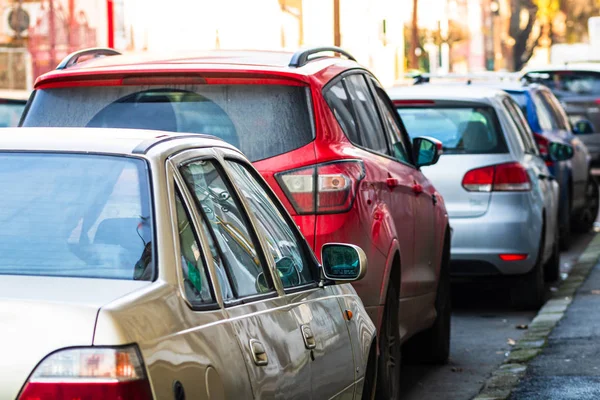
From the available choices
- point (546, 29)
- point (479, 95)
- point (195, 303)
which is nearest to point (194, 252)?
point (195, 303)

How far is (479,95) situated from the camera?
1112cm

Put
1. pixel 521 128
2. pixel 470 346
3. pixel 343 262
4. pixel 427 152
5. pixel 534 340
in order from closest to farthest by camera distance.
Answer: pixel 343 262 < pixel 427 152 < pixel 534 340 < pixel 470 346 < pixel 521 128

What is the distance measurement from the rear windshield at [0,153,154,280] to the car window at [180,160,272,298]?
267 mm

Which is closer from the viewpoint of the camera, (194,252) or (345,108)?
(194,252)

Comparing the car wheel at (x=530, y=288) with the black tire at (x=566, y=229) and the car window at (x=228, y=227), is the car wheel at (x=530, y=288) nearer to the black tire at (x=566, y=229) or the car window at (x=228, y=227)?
the black tire at (x=566, y=229)

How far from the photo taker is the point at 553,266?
12.7 m

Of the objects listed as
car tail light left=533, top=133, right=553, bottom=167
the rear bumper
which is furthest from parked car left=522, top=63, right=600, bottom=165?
the rear bumper

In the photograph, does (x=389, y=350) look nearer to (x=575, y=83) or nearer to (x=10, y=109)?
(x=10, y=109)

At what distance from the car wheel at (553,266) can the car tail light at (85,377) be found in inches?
380

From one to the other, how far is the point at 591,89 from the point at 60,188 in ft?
71.8

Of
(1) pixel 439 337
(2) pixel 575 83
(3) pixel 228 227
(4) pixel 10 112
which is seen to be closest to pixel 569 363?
(1) pixel 439 337

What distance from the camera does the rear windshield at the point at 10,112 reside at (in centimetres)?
1695

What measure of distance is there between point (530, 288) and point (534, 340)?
5.96ft

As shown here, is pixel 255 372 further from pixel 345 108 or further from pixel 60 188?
pixel 345 108
